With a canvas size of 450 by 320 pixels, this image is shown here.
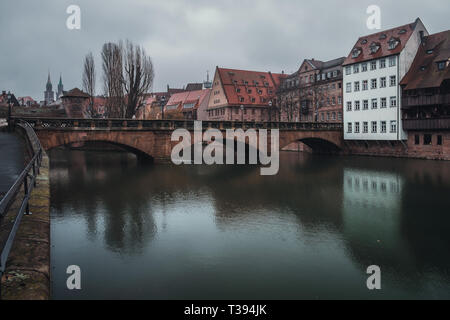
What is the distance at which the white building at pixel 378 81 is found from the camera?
146 feet

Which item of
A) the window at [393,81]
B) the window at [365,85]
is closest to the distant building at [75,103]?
the window at [365,85]

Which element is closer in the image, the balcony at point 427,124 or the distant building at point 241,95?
the balcony at point 427,124

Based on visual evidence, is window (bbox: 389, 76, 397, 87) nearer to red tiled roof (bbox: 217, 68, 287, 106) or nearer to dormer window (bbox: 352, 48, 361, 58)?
dormer window (bbox: 352, 48, 361, 58)

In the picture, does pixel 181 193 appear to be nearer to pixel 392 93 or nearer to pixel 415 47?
pixel 392 93

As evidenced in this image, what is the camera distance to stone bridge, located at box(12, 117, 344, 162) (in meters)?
31.0

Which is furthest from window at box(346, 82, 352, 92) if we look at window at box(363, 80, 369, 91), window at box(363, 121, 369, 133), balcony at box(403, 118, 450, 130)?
balcony at box(403, 118, 450, 130)

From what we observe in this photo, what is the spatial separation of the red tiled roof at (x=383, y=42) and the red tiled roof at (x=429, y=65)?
2417 mm

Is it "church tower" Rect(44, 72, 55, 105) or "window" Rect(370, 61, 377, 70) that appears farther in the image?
"church tower" Rect(44, 72, 55, 105)

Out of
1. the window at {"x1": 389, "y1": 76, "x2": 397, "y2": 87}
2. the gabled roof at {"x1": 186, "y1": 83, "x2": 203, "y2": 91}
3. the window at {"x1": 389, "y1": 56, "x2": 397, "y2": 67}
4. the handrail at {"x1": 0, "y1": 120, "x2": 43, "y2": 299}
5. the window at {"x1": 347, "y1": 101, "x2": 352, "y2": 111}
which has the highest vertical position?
the gabled roof at {"x1": 186, "y1": 83, "x2": 203, "y2": 91}

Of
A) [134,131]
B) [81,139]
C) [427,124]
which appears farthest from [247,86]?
[81,139]

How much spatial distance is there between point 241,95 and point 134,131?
147 feet

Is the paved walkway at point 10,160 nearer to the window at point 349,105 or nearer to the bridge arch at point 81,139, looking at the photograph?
the bridge arch at point 81,139

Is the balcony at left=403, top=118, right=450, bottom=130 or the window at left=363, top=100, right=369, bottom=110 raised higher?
the window at left=363, top=100, right=369, bottom=110
